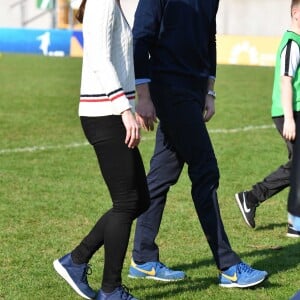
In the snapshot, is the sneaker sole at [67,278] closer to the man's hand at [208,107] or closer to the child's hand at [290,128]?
the man's hand at [208,107]

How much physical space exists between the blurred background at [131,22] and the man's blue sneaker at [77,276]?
76.6 feet

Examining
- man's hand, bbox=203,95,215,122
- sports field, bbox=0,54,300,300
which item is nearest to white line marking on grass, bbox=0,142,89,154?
sports field, bbox=0,54,300,300

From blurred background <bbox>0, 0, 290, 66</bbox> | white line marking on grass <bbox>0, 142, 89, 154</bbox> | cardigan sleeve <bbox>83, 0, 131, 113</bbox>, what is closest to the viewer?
cardigan sleeve <bbox>83, 0, 131, 113</bbox>

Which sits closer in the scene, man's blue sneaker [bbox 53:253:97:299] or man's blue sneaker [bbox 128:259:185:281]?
man's blue sneaker [bbox 53:253:97:299]

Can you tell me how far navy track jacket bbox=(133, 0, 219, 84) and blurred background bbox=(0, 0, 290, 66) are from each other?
899 inches

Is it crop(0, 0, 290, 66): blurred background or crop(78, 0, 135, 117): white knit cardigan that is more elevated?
crop(78, 0, 135, 117): white knit cardigan

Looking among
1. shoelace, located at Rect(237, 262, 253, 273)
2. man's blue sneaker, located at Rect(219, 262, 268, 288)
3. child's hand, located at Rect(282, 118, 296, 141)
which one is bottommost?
man's blue sneaker, located at Rect(219, 262, 268, 288)

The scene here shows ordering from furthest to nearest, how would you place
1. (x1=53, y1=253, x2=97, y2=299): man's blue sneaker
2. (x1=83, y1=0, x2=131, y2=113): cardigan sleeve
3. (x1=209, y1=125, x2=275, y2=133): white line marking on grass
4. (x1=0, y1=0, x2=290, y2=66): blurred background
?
(x1=0, y1=0, x2=290, y2=66): blurred background
(x1=209, y1=125, x2=275, y2=133): white line marking on grass
(x1=53, y1=253, x2=97, y2=299): man's blue sneaker
(x1=83, y1=0, x2=131, y2=113): cardigan sleeve

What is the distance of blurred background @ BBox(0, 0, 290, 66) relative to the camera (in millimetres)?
28453

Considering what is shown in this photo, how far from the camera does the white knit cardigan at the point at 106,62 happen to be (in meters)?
3.98

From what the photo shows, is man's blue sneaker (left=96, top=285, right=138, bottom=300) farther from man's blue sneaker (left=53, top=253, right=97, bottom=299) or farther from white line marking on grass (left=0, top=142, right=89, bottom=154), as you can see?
white line marking on grass (left=0, top=142, right=89, bottom=154)

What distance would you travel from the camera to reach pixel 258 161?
9.49 metres

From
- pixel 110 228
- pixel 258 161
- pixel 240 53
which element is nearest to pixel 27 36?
pixel 240 53

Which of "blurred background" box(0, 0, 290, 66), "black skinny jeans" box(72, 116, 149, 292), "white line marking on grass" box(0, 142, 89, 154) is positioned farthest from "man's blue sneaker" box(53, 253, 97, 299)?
"blurred background" box(0, 0, 290, 66)
